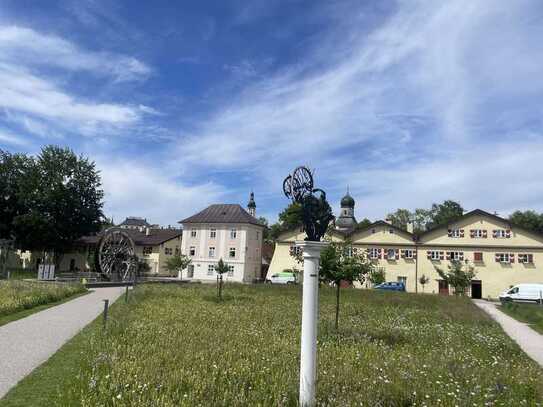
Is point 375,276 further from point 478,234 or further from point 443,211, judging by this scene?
point 443,211

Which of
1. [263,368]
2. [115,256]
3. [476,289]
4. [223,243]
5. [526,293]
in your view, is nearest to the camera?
[263,368]

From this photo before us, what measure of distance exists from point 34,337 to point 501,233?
45727 mm

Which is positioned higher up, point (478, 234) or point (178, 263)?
point (478, 234)

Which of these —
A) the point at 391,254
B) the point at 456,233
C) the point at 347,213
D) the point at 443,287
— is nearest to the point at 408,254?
the point at 391,254

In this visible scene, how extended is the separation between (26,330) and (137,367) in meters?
6.90

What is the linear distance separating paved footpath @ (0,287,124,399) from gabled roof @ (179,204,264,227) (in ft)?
136

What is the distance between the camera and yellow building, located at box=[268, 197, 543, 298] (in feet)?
146

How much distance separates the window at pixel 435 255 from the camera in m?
47.6

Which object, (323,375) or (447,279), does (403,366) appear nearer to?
(323,375)

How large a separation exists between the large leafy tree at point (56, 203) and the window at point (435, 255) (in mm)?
39722

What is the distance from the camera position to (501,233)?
150ft

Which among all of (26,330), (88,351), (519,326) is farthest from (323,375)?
(519,326)

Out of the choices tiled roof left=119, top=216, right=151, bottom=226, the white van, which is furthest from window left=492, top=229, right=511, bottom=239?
tiled roof left=119, top=216, right=151, bottom=226

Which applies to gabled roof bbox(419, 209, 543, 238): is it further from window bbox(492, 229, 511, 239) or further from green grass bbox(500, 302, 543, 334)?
green grass bbox(500, 302, 543, 334)
